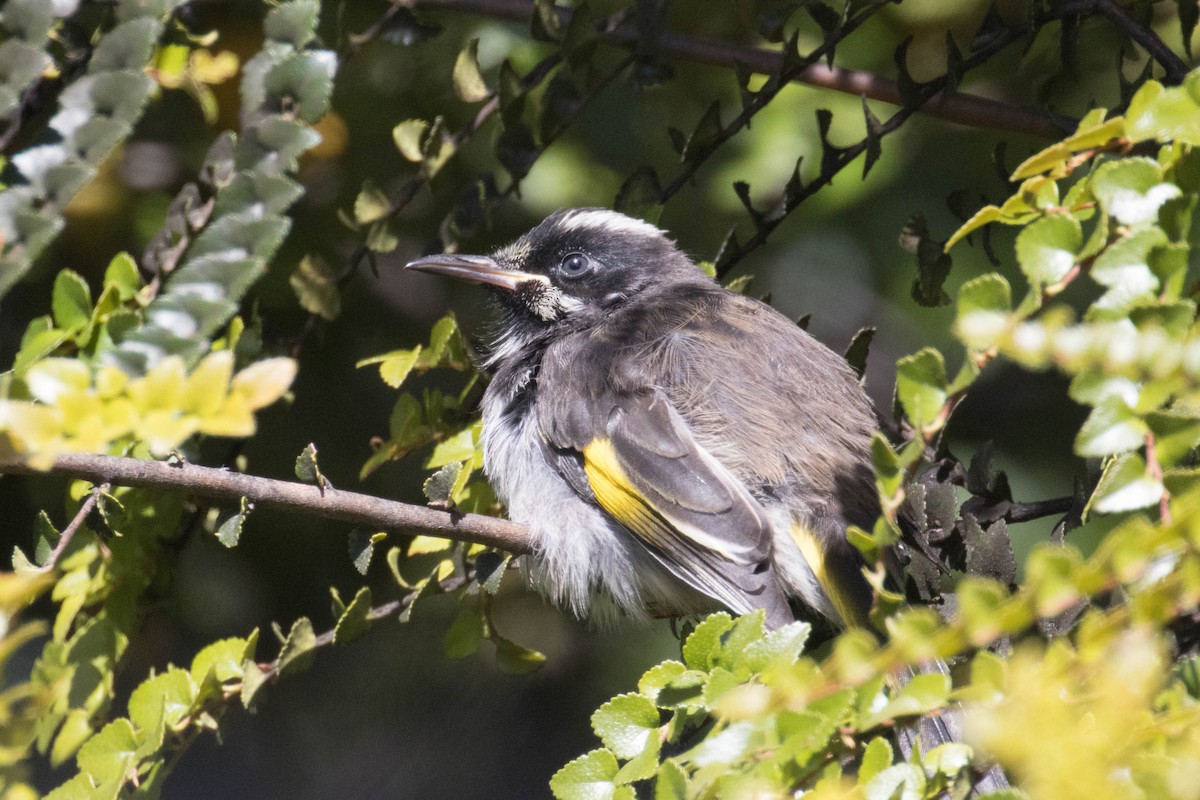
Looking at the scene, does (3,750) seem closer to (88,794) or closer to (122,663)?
(88,794)

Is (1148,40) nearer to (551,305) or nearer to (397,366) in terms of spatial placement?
(397,366)

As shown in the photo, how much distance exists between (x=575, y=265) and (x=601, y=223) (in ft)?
0.48

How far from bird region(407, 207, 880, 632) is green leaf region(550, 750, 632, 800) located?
0.65 meters

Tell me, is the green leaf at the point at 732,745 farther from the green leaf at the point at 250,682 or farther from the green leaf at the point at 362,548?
the green leaf at the point at 250,682

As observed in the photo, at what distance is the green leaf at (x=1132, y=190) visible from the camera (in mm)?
1397

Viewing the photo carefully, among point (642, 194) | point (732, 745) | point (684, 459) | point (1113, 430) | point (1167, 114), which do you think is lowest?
point (684, 459)

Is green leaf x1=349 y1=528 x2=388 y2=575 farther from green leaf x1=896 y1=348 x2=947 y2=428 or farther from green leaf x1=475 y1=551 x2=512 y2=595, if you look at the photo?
green leaf x1=896 y1=348 x2=947 y2=428

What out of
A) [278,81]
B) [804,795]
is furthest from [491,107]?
[804,795]

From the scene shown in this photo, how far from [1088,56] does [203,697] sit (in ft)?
6.93

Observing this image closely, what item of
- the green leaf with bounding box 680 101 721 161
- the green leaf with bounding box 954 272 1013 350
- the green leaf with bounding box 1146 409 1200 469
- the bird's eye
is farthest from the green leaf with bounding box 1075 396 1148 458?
the bird's eye

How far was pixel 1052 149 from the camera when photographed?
1.50 metres

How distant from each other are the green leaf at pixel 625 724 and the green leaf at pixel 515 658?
2.62ft

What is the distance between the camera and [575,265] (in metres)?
3.15

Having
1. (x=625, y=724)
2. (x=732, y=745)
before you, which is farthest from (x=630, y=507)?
(x=732, y=745)
